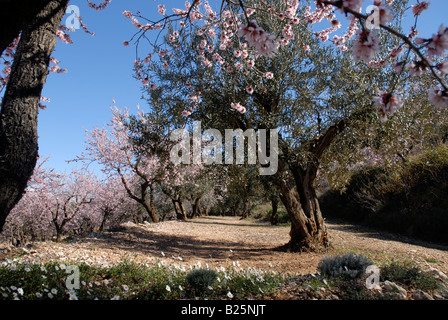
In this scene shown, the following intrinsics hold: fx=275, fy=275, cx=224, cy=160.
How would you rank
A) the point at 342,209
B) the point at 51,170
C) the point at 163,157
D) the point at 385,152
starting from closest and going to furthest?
the point at 385,152 < the point at 163,157 < the point at 51,170 < the point at 342,209

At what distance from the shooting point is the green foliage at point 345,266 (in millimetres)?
4000

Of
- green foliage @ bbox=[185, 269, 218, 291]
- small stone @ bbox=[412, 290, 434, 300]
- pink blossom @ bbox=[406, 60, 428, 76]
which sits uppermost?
pink blossom @ bbox=[406, 60, 428, 76]

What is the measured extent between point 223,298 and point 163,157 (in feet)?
24.0

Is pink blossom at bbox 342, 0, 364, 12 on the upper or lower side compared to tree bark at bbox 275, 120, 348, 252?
upper

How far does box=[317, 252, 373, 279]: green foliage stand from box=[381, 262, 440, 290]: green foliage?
27 centimetres

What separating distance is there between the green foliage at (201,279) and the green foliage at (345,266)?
5.95ft

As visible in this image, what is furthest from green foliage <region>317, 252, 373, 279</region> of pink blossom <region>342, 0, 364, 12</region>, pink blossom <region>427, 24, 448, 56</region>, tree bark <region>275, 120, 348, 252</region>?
tree bark <region>275, 120, 348, 252</region>

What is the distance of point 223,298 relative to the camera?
3.41 m

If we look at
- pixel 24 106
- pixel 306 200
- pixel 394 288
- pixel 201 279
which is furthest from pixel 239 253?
pixel 24 106

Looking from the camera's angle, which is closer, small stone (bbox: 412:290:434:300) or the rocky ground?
small stone (bbox: 412:290:434:300)

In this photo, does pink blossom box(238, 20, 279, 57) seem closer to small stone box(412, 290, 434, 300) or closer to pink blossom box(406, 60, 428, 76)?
pink blossom box(406, 60, 428, 76)

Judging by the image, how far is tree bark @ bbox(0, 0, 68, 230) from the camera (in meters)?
2.84
